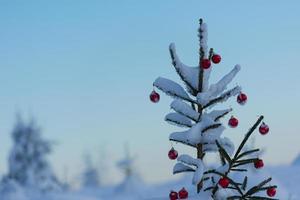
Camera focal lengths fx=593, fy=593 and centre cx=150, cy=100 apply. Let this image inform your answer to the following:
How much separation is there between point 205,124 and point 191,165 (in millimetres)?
412

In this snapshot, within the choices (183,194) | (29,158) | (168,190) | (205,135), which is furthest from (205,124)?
(29,158)

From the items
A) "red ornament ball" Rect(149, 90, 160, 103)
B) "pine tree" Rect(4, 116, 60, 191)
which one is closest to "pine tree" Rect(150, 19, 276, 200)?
"red ornament ball" Rect(149, 90, 160, 103)

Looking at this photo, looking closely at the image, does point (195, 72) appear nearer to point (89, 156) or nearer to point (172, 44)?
point (172, 44)

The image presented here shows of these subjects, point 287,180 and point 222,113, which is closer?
point 222,113

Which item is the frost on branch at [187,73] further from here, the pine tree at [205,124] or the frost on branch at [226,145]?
the frost on branch at [226,145]

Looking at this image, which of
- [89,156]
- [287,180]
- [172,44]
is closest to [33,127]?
[89,156]

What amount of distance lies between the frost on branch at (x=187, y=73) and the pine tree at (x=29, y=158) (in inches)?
1136

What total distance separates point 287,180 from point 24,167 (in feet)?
67.6

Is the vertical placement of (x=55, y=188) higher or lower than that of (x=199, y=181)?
higher

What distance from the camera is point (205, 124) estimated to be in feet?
17.7

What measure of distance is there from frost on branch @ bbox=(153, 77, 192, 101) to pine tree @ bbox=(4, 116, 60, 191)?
94.5ft

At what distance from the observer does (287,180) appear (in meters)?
16.3

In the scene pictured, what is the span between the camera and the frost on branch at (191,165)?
17.3 feet

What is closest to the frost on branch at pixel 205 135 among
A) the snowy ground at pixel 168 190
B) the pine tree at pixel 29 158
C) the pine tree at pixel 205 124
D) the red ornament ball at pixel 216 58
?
the pine tree at pixel 205 124
